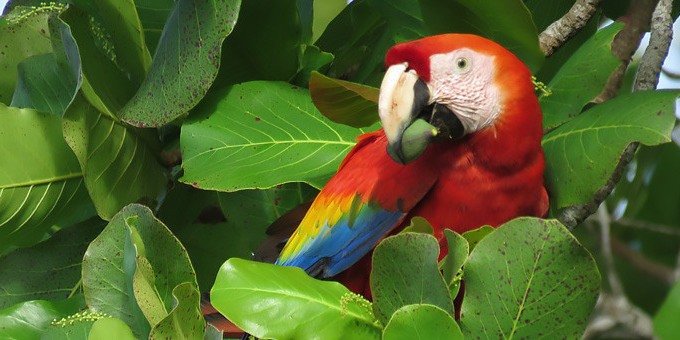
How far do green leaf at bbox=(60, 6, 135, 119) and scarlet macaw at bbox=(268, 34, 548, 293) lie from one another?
0.29 m

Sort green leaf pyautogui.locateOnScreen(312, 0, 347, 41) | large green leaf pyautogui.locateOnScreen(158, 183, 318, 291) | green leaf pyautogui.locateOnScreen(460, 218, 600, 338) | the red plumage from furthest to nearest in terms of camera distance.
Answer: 1. green leaf pyautogui.locateOnScreen(312, 0, 347, 41)
2. large green leaf pyautogui.locateOnScreen(158, 183, 318, 291)
3. the red plumage
4. green leaf pyautogui.locateOnScreen(460, 218, 600, 338)

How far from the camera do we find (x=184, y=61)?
1.17 meters

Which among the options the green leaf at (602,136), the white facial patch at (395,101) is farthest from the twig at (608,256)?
the white facial patch at (395,101)

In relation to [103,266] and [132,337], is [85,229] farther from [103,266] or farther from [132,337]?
[132,337]

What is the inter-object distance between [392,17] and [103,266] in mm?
505

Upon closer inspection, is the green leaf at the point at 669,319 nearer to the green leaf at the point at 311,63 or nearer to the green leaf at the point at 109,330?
the green leaf at the point at 109,330

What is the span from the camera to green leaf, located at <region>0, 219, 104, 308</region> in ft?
4.20

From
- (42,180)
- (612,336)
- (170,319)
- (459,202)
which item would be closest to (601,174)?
(459,202)

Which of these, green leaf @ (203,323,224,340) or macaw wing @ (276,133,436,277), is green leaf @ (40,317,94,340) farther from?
macaw wing @ (276,133,436,277)

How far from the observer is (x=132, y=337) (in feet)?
3.09

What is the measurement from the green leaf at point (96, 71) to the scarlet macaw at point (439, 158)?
0.95 feet

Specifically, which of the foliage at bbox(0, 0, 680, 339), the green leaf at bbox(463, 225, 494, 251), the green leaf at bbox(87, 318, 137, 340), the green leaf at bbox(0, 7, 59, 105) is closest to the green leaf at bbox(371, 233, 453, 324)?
the foliage at bbox(0, 0, 680, 339)

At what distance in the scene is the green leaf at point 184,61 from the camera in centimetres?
115

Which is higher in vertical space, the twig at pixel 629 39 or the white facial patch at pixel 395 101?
the white facial patch at pixel 395 101
